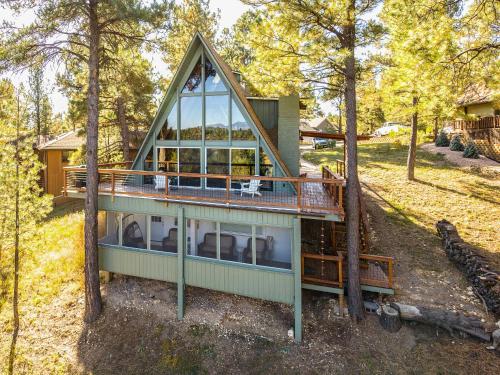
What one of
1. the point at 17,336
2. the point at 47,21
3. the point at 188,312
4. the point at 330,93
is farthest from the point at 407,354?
the point at 47,21

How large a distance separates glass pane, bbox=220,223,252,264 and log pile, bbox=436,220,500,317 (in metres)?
7.38

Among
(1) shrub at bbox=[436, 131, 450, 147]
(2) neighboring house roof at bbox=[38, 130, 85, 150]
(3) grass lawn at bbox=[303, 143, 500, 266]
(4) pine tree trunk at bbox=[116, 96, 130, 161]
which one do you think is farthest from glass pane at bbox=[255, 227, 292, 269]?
(1) shrub at bbox=[436, 131, 450, 147]

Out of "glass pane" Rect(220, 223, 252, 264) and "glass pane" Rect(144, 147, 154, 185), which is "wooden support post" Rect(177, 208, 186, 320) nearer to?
"glass pane" Rect(220, 223, 252, 264)

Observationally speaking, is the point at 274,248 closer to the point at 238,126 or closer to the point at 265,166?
the point at 265,166

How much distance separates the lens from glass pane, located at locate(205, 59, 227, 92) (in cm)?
1117

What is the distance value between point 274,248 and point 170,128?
655 cm

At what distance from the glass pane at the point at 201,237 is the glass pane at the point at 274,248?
64.2 inches

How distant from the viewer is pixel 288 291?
884cm

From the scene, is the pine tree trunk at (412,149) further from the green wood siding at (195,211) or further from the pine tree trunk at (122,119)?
the pine tree trunk at (122,119)

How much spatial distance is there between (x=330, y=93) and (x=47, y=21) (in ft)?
31.2

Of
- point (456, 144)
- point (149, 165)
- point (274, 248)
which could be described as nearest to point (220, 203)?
point (274, 248)

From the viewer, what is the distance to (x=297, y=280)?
8672 mm

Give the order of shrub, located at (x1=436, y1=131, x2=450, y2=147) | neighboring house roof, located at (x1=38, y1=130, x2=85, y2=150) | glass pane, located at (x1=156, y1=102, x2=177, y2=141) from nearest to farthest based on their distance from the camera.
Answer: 1. glass pane, located at (x1=156, y1=102, x2=177, y2=141)
2. neighboring house roof, located at (x1=38, y1=130, x2=85, y2=150)
3. shrub, located at (x1=436, y1=131, x2=450, y2=147)

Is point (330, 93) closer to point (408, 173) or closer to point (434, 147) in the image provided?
point (408, 173)
